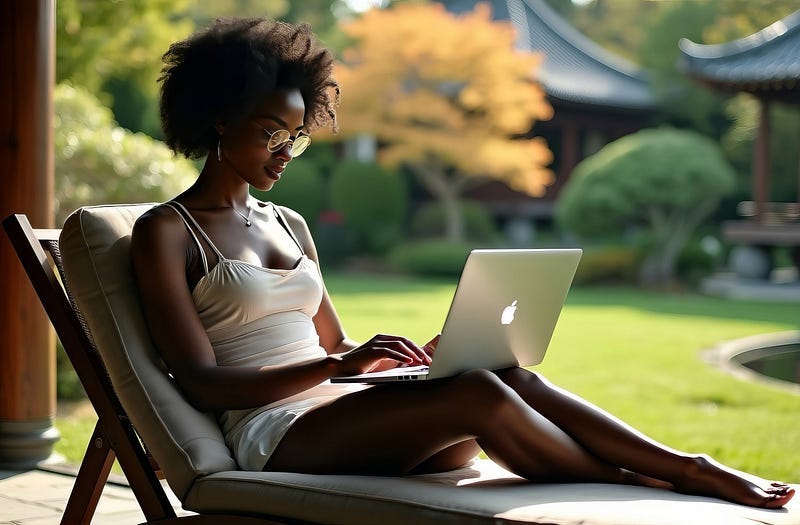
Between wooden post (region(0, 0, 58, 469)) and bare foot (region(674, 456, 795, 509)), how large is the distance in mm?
2495

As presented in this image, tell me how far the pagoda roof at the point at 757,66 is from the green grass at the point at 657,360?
2890 mm

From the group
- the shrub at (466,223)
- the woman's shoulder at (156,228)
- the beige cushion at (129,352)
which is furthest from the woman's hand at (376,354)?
the shrub at (466,223)

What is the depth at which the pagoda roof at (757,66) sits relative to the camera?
14797mm

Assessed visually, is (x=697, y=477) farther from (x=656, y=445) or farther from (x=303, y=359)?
(x=303, y=359)

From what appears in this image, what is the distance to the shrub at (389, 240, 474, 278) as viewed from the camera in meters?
17.1

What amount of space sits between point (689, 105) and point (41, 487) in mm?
18177

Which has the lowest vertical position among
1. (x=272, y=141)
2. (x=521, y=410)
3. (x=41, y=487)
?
(x=41, y=487)

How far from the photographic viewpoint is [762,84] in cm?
1491

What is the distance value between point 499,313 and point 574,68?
1968cm

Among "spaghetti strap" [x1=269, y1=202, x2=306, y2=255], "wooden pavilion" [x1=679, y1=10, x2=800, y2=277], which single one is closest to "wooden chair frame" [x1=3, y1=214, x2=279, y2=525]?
"spaghetti strap" [x1=269, y1=202, x2=306, y2=255]

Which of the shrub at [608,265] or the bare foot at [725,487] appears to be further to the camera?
the shrub at [608,265]

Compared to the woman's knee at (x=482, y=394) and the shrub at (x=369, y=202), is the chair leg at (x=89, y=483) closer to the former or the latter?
the woman's knee at (x=482, y=394)

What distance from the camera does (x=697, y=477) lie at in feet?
7.18

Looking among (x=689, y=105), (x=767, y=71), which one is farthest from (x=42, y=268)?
(x=689, y=105)
